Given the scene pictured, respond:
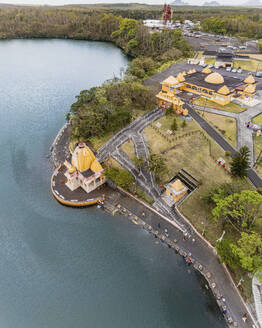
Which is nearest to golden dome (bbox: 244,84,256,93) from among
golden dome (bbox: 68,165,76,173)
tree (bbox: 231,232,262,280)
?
tree (bbox: 231,232,262,280)

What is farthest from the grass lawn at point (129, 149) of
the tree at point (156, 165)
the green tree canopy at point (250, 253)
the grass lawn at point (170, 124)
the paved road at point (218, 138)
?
the green tree canopy at point (250, 253)

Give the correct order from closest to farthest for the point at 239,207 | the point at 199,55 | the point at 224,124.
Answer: the point at 239,207, the point at 224,124, the point at 199,55

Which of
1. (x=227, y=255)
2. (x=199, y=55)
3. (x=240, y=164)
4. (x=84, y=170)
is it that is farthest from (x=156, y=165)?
(x=199, y=55)

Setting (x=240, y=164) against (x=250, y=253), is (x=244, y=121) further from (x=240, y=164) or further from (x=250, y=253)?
(x=250, y=253)

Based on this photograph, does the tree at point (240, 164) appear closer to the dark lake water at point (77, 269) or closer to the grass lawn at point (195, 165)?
the grass lawn at point (195, 165)

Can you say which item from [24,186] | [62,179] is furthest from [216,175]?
[24,186]
